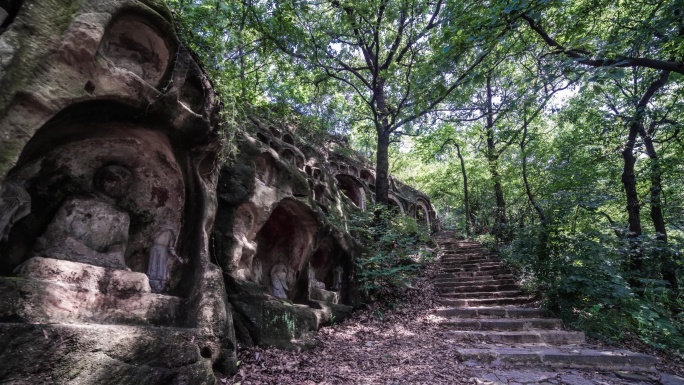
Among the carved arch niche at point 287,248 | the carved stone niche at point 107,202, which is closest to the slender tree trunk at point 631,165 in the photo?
the carved arch niche at point 287,248

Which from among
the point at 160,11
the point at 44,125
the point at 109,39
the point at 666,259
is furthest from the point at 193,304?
the point at 666,259

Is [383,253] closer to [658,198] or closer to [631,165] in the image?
[631,165]

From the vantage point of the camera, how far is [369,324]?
7141 millimetres

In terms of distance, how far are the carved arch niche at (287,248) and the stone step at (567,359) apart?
3741 mm

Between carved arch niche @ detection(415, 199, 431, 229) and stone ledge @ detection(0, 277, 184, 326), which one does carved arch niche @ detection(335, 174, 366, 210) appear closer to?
carved arch niche @ detection(415, 199, 431, 229)

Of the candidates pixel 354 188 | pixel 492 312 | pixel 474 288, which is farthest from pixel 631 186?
pixel 354 188

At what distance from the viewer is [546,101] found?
4641mm

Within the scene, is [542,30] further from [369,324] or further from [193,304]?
[193,304]

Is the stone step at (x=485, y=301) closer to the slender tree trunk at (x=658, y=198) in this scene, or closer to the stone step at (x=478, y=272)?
the stone step at (x=478, y=272)

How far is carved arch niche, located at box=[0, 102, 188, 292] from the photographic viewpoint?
11.7 feet

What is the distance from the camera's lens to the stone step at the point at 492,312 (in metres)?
7.07

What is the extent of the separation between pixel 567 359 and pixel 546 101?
375 cm

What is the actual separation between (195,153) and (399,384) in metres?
4.06

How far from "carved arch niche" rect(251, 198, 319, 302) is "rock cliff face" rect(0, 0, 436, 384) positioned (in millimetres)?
1035
